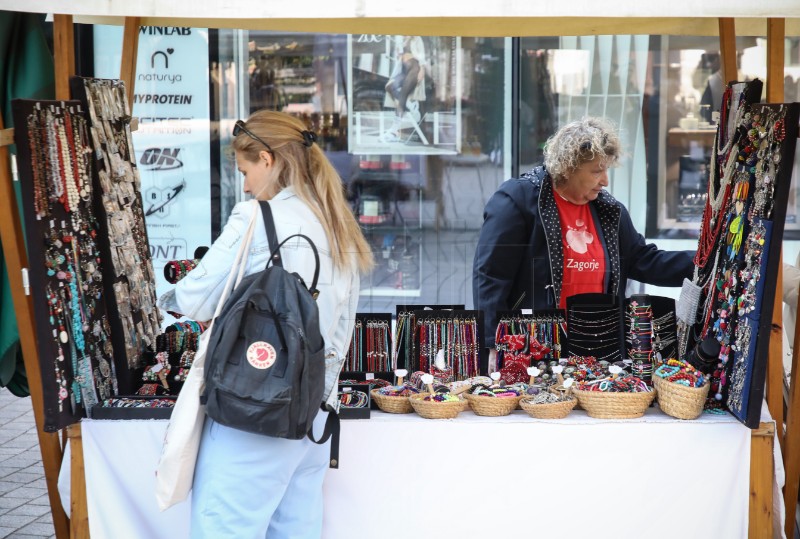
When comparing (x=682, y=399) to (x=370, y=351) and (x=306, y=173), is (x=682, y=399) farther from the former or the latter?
(x=306, y=173)

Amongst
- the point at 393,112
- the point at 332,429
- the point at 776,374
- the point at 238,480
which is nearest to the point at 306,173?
the point at 332,429

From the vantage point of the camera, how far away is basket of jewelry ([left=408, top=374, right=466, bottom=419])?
3174mm

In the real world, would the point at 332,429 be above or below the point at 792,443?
above

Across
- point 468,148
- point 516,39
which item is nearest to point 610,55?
point 516,39

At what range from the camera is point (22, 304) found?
3.09 meters

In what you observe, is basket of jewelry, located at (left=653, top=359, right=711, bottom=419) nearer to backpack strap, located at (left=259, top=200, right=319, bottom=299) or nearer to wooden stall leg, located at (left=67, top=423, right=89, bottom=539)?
backpack strap, located at (left=259, top=200, right=319, bottom=299)

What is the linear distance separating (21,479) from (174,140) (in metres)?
2.69

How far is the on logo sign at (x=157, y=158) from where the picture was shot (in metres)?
6.73

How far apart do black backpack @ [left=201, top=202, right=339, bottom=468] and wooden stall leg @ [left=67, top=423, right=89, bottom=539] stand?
0.91m

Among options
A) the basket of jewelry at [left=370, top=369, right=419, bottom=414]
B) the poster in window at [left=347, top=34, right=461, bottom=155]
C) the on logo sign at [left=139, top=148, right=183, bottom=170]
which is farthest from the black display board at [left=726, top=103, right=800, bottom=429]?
the on logo sign at [left=139, top=148, right=183, bottom=170]

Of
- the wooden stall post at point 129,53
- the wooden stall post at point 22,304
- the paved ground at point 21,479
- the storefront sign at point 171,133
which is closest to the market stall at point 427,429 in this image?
the wooden stall post at point 22,304

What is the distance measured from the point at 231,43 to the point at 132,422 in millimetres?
4120

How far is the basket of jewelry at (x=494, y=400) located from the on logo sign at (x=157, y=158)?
4.07 metres

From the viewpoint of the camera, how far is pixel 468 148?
268 inches
